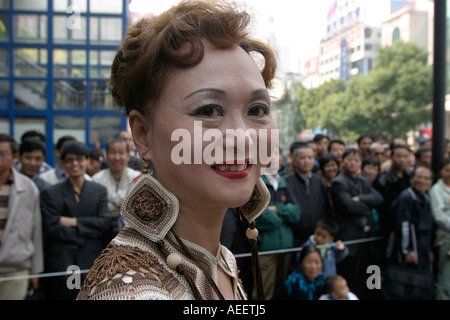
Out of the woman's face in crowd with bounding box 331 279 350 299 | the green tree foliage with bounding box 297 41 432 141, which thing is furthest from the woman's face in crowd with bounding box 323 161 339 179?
the green tree foliage with bounding box 297 41 432 141

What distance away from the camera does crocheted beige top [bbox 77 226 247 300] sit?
95 cm

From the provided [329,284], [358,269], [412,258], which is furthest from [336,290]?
[412,258]

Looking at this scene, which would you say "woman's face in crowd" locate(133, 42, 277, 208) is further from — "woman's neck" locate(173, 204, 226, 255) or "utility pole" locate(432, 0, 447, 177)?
"utility pole" locate(432, 0, 447, 177)

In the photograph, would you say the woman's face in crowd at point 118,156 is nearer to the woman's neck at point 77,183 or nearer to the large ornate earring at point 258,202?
the woman's neck at point 77,183

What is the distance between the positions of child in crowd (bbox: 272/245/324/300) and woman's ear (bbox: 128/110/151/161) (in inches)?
85.0

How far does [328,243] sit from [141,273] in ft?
10.5

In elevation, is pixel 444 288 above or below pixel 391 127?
below

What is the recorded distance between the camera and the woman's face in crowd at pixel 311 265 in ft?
10.5

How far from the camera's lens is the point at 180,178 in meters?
1.07

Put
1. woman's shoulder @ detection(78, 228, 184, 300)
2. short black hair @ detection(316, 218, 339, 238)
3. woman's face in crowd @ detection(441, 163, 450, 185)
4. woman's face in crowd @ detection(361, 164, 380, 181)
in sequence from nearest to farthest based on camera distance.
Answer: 1. woman's shoulder @ detection(78, 228, 184, 300)
2. short black hair @ detection(316, 218, 339, 238)
3. woman's face in crowd @ detection(441, 163, 450, 185)
4. woman's face in crowd @ detection(361, 164, 380, 181)

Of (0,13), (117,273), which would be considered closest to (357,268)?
(117,273)

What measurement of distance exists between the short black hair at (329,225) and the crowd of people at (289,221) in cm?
1
